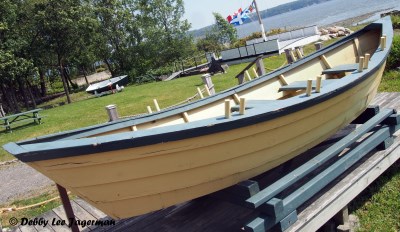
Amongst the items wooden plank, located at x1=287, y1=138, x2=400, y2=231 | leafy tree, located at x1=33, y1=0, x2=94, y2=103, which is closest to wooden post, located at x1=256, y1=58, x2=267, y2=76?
wooden plank, located at x1=287, y1=138, x2=400, y2=231

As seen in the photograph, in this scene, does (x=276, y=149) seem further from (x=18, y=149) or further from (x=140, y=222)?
(x=18, y=149)

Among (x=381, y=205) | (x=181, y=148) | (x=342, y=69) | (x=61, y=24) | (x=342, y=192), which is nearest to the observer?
(x=181, y=148)

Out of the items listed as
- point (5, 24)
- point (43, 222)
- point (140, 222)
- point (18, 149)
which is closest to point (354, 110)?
point (140, 222)

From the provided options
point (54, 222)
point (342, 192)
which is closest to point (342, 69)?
point (342, 192)

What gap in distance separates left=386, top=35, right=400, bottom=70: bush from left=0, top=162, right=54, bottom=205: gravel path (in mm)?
9376

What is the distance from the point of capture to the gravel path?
308 inches

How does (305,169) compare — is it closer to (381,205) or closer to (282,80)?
(381,205)

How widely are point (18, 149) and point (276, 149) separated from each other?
8.70 feet

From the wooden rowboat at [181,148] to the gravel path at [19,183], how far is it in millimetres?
4766

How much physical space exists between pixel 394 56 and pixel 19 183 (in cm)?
1027

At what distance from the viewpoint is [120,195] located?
356 centimetres

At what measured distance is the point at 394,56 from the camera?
1009 centimetres

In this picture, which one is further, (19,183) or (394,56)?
(394,56)

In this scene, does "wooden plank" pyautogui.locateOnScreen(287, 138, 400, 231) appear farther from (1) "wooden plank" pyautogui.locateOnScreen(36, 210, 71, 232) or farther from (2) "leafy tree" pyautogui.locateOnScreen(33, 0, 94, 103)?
(2) "leafy tree" pyautogui.locateOnScreen(33, 0, 94, 103)
